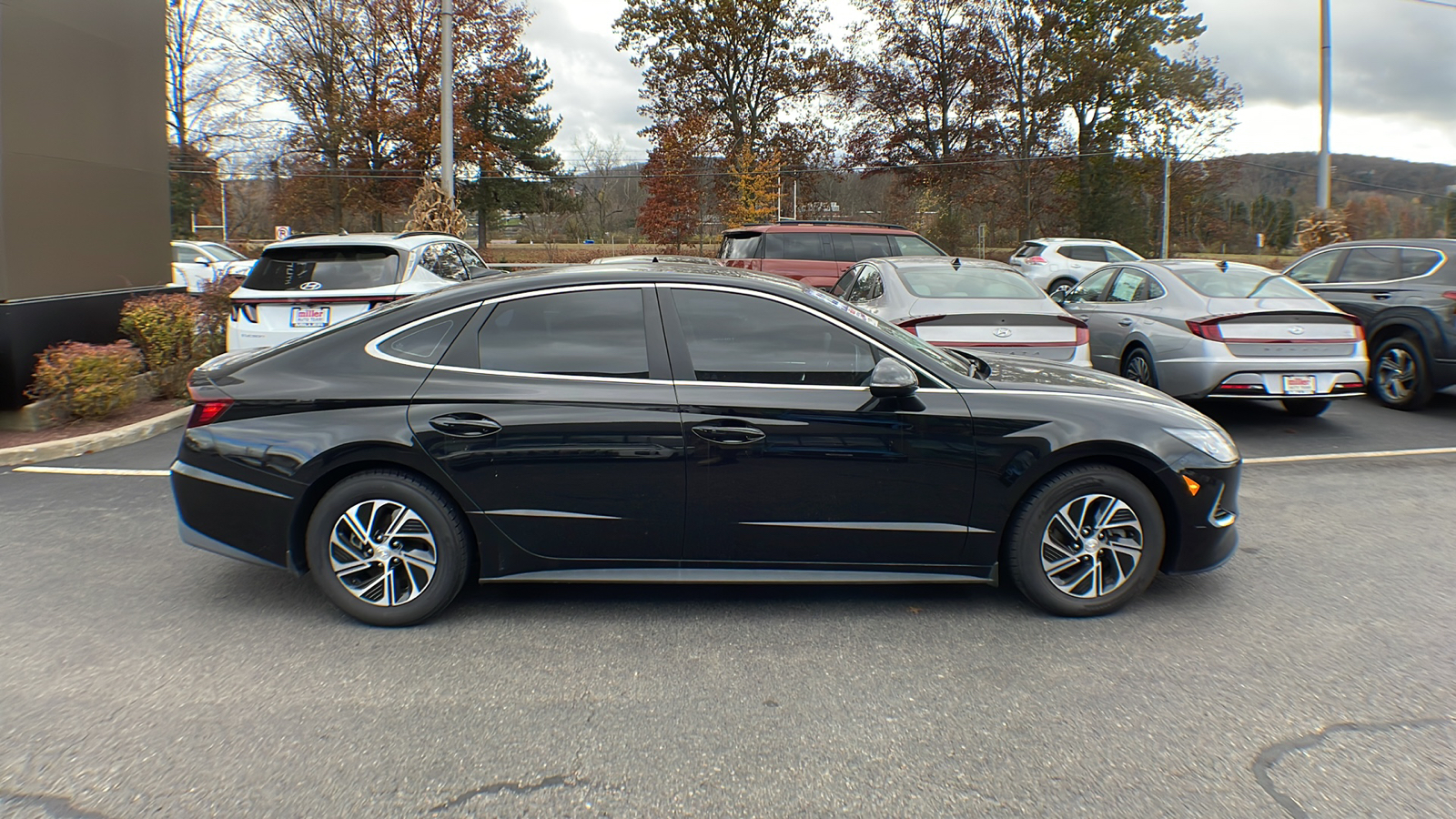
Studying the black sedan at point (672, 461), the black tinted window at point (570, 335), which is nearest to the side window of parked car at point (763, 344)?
the black sedan at point (672, 461)

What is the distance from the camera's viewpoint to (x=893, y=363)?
4.15 m

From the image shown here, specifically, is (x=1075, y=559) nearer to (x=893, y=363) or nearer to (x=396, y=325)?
(x=893, y=363)

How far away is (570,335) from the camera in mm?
4305

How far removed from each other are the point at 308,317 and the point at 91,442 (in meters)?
1.94

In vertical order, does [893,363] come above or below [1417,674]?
above

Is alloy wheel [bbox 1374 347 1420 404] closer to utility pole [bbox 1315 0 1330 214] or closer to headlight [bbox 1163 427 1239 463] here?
headlight [bbox 1163 427 1239 463]

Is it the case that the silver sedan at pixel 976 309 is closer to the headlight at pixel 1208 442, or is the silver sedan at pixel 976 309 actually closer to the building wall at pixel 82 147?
the headlight at pixel 1208 442

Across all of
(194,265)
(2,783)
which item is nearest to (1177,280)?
(2,783)

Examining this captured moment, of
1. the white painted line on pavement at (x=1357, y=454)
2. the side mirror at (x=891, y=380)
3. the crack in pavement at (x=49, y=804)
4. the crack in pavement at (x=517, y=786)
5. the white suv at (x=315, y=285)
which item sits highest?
the white suv at (x=315, y=285)

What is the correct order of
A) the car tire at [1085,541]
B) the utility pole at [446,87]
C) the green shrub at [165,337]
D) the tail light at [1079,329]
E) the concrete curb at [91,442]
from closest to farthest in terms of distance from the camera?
the car tire at [1085,541]
the concrete curb at [91,442]
the tail light at [1079,329]
the green shrub at [165,337]
the utility pole at [446,87]

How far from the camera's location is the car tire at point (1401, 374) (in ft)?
30.6

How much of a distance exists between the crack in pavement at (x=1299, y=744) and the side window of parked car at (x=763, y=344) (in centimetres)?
203

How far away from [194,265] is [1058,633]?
2077 centimetres

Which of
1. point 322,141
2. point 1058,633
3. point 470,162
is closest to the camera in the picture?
point 1058,633
